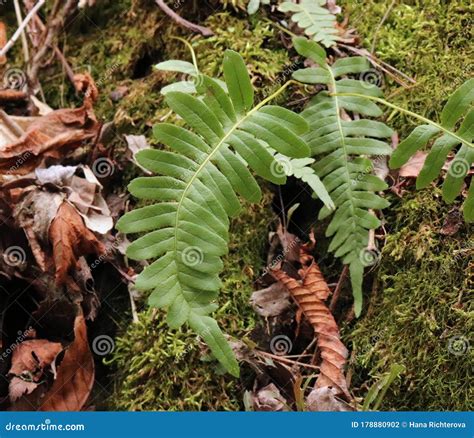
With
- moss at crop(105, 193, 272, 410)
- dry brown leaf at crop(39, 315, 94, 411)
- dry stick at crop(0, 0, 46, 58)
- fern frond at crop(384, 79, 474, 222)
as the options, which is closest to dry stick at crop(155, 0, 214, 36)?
dry stick at crop(0, 0, 46, 58)

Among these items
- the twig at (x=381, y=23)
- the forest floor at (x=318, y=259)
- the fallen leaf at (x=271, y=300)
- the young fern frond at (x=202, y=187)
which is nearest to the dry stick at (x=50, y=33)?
the forest floor at (x=318, y=259)

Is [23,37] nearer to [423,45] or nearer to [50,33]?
[50,33]

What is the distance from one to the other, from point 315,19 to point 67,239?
1.20 m

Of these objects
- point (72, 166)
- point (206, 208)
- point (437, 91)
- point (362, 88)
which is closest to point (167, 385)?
point (206, 208)

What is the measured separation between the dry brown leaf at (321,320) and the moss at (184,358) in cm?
15

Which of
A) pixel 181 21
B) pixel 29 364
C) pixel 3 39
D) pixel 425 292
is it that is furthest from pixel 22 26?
pixel 425 292

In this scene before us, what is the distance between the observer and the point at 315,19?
2.55 meters

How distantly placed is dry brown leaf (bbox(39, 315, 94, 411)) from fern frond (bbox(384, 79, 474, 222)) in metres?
1.17

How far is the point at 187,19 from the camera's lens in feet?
9.38

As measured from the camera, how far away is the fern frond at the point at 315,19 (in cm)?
250

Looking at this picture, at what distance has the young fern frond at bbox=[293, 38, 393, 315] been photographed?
2.17 meters

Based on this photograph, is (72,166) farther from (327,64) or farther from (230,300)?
(327,64)

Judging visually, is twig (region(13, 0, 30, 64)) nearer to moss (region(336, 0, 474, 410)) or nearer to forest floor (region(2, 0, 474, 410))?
forest floor (region(2, 0, 474, 410))

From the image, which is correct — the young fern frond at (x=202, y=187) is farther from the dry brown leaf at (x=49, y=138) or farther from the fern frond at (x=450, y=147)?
the dry brown leaf at (x=49, y=138)
